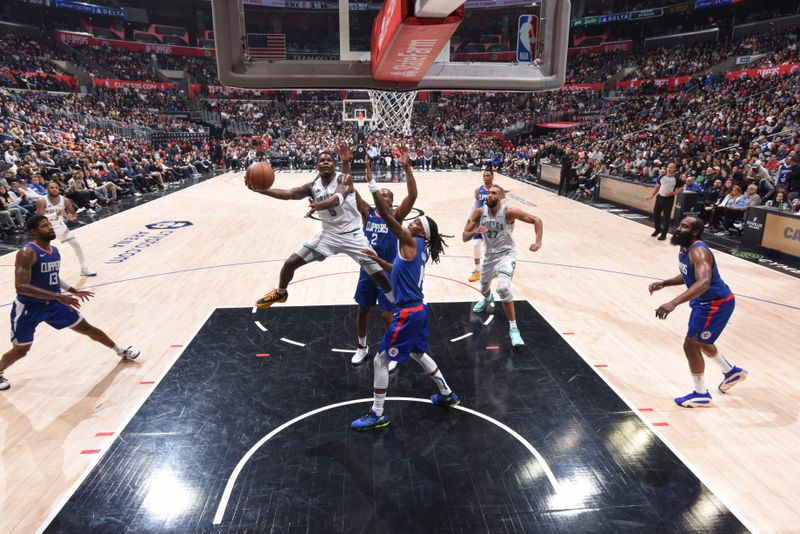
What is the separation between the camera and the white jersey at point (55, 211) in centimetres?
779

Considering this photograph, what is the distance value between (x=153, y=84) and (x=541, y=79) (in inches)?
1426

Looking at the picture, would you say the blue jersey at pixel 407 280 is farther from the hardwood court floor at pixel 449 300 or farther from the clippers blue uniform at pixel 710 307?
the clippers blue uniform at pixel 710 307

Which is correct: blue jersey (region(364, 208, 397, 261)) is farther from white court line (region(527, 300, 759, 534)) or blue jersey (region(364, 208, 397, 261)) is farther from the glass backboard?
the glass backboard

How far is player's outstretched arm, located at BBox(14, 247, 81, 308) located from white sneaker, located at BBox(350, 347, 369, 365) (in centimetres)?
260

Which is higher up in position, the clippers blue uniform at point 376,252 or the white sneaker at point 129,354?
the clippers blue uniform at point 376,252

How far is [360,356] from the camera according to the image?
529cm

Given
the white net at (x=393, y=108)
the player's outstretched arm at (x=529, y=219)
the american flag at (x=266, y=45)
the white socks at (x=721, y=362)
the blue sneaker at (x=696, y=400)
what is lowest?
the blue sneaker at (x=696, y=400)

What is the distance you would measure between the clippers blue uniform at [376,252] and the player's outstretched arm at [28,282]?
2.57 m

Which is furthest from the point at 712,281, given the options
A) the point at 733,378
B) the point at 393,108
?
the point at 393,108

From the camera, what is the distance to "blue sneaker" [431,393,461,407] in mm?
4406

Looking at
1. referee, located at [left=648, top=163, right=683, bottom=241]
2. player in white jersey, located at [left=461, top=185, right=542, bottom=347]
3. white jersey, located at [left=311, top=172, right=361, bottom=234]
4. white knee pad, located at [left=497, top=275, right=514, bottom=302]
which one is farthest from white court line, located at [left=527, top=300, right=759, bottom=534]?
referee, located at [left=648, top=163, right=683, bottom=241]

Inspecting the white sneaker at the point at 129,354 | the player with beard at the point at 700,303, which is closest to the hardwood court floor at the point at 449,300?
the white sneaker at the point at 129,354

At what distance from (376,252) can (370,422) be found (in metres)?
1.94

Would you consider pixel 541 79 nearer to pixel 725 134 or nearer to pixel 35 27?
pixel 725 134
